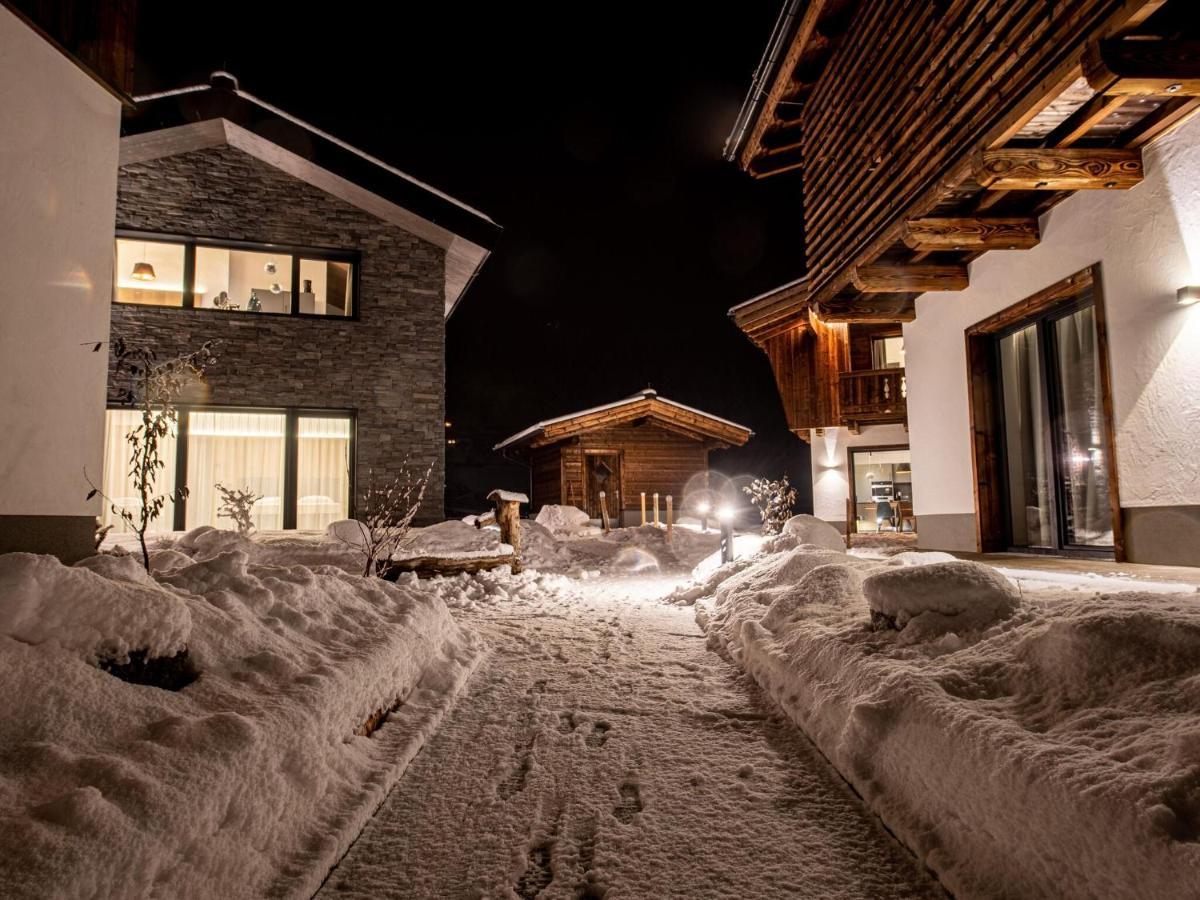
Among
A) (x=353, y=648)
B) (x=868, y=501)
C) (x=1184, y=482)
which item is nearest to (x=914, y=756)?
(x=353, y=648)

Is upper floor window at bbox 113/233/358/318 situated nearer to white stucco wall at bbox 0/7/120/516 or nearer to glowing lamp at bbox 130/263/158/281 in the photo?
glowing lamp at bbox 130/263/158/281

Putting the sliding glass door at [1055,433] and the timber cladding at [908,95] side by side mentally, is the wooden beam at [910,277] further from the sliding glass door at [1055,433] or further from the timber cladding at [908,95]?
the sliding glass door at [1055,433]

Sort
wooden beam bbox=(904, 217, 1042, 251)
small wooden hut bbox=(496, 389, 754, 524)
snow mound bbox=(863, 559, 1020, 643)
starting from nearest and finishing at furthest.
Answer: snow mound bbox=(863, 559, 1020, 643) < wooden beam bbox=(904, 217, 1042, 251) < small wooden hut bbox=(496, 389, 754, 524)

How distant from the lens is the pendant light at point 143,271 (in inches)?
408

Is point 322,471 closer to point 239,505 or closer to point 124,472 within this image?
point 239,505

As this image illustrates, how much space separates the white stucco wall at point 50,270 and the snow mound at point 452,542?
13.9 ft

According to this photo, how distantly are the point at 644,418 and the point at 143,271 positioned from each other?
12375 millimetres

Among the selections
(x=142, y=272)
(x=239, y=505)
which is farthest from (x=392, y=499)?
(x=142, y=272)

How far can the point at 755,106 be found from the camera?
9.70 meters

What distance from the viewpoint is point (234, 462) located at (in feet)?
34.1

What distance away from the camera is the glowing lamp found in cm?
1038

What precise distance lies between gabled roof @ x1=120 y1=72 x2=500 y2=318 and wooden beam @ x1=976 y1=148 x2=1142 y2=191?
803 cm

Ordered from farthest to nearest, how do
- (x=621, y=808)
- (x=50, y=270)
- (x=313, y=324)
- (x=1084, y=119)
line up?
(x=313, y=324) → (x=1084, y=119) → (x=50, y=270) → (x=621, y=808)

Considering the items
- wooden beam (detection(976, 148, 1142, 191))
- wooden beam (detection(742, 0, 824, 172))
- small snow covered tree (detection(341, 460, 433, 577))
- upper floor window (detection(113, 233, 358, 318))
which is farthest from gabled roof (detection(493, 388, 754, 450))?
wooden beam (detection(976, 148, 1142, 191))
